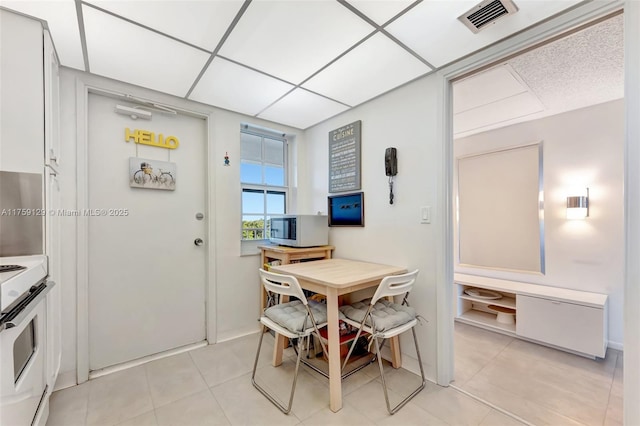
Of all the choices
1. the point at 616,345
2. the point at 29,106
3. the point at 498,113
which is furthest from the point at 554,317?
the point at 29,106

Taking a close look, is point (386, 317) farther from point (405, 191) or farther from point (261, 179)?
point (261, 179)

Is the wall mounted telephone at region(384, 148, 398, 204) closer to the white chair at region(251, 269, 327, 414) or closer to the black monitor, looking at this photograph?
the black monitor

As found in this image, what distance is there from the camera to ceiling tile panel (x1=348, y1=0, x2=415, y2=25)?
137 cm

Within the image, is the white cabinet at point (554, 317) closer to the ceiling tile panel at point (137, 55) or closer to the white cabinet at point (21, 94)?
the ceiling tile panel at point (137, 55)

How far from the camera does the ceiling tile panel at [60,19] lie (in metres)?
1.37

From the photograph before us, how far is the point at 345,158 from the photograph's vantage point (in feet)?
9.03

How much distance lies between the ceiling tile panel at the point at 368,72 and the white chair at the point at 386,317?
4.82 feet

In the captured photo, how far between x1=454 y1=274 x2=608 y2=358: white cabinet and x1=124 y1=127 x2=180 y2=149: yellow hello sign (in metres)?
3.47

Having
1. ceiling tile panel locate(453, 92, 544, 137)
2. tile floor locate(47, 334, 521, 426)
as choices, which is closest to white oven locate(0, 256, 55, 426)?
tile floor locate(47, 334, 521, 426)

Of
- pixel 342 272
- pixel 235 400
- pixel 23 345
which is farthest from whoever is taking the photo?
pixel 342 272

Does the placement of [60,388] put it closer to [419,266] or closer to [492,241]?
[419,266]

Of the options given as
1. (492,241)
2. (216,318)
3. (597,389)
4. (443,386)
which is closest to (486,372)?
(443,386)

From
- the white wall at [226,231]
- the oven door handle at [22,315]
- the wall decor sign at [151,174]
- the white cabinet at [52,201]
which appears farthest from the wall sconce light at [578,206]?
the white cabinet at [52,201]

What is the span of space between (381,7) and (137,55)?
1598 mm
